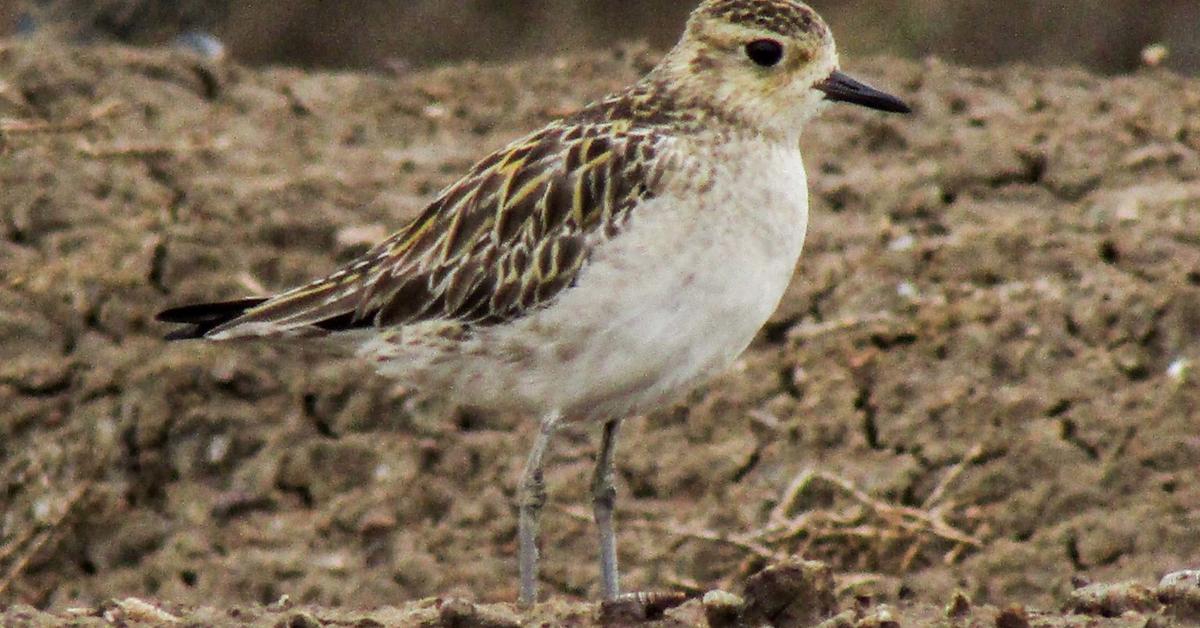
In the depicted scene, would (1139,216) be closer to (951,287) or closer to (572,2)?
(951,287)

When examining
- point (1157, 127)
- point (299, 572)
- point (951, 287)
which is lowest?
point (299, 572)

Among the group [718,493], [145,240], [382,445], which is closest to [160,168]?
[145,240]

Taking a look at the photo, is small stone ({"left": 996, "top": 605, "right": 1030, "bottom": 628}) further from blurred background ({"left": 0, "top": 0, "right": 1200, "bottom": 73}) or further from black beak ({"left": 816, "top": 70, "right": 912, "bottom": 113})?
blurred background ({"left": 0, "top": 0, "right": 1200, "bottom": 73})

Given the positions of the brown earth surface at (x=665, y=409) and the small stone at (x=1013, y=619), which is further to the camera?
the brown earth surface at (x=665, y=409)

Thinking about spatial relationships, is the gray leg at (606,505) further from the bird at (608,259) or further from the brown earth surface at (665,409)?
the brown earth surface at (665,409)

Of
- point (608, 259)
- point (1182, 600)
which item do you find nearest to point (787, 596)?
point (1182, 600)

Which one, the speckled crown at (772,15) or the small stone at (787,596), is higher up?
the speckled crown at (772,15)

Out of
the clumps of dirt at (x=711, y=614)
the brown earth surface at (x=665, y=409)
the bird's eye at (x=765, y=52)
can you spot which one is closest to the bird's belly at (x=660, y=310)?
the bird's eye at (x=765, y=52)
